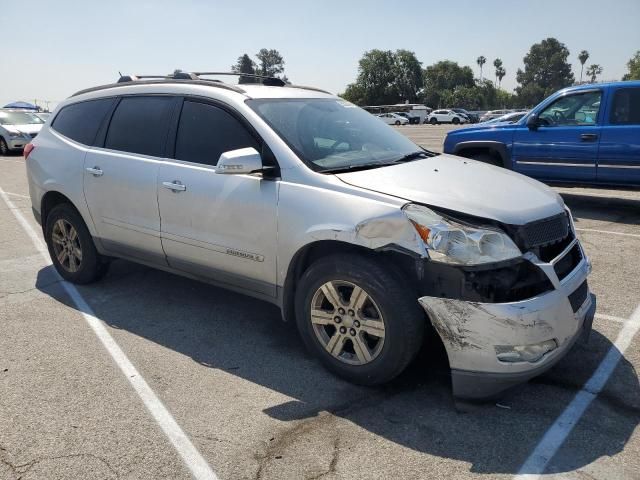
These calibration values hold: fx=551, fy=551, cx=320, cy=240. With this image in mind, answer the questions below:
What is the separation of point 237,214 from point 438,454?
194cm

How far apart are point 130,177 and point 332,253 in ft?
6.54

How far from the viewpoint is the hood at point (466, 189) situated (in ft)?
9.96

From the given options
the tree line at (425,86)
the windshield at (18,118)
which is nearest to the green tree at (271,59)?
the tree line at (425,86)

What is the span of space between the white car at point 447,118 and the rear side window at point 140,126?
2128 inches

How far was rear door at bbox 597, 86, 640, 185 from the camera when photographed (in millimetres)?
7578

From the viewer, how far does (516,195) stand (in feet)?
10.9

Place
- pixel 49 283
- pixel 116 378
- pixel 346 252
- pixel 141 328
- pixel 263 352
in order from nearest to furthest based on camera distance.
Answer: pixel 346 252, pixel 116 378, pixel 263 352, pixel 141 328, pixel 49 283

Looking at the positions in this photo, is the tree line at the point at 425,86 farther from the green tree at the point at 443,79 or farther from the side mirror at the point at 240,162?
the side mirror at the point at 240,162

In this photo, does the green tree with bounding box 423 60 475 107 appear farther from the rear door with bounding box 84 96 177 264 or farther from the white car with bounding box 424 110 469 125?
the rear door with bounding box 84 96 177 264

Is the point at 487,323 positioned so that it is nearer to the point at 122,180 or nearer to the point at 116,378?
the point at 116,378

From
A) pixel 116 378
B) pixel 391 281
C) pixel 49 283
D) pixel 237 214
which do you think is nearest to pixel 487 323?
pixel 391 281

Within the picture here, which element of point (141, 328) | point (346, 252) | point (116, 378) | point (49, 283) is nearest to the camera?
point (346, 252)

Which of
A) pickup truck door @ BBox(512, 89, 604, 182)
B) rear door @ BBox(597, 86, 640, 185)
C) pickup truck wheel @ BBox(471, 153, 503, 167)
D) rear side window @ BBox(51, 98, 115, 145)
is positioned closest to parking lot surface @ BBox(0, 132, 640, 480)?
rear side window @ BBox(51, 98, 115, 145)

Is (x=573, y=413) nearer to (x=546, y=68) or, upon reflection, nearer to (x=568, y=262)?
(x=568, y=262)
